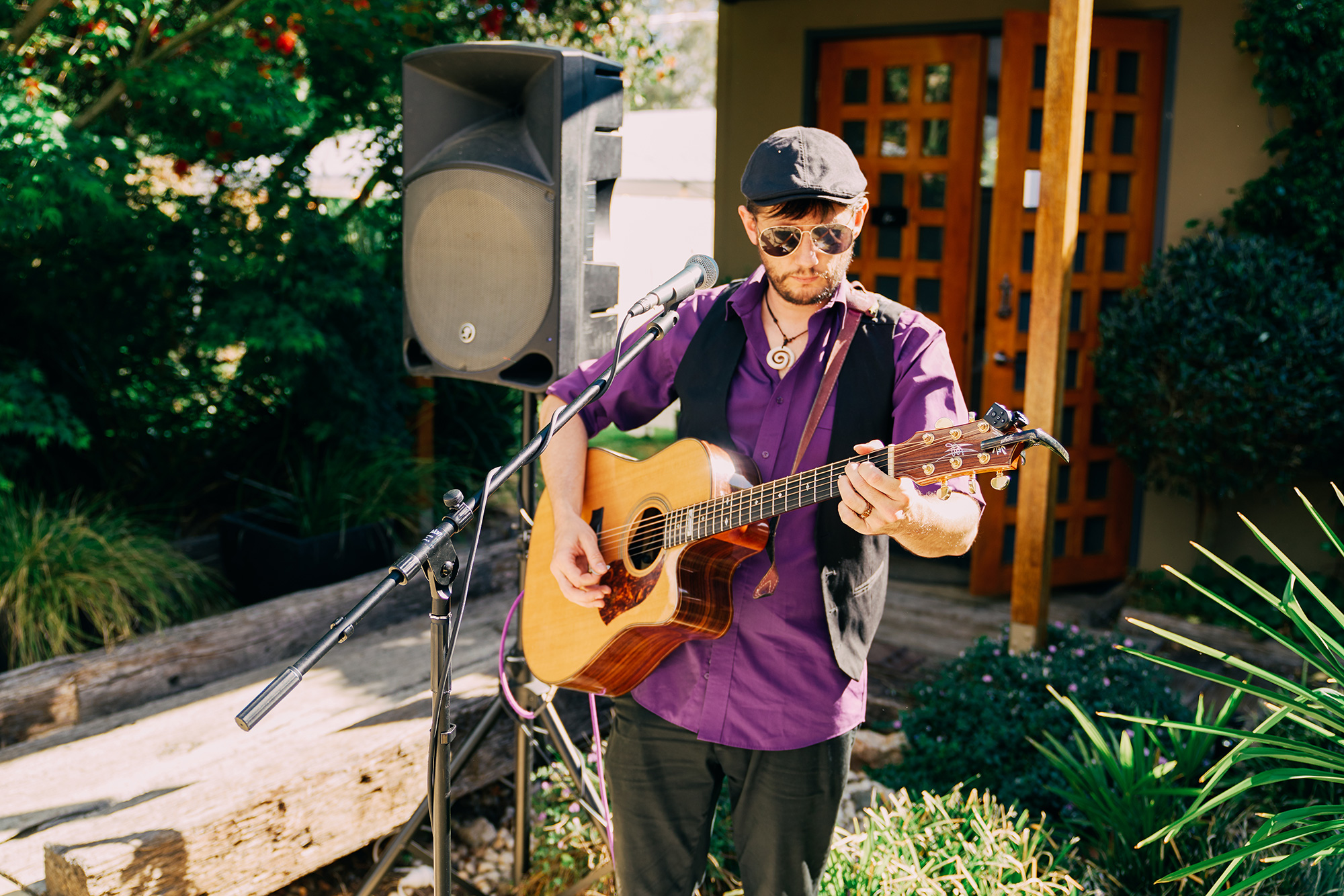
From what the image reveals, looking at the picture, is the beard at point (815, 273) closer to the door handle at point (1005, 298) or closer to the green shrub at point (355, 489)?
Answer: the green shrub at point (355, 489)

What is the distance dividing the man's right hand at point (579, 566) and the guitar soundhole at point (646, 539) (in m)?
0.06

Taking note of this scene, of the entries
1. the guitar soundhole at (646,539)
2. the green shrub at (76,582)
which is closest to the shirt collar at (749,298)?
the guitar soundhole at (646,539)

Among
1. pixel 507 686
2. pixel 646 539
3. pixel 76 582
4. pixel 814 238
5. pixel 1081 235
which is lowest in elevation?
pixel 76 582

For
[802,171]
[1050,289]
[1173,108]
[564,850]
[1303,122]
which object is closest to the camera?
[802,171]

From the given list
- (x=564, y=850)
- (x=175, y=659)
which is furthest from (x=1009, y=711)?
(x=175, y=659)

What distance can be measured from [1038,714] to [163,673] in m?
2.57

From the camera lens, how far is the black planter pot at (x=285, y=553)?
3975mm

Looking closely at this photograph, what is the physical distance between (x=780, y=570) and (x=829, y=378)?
1.06 ft

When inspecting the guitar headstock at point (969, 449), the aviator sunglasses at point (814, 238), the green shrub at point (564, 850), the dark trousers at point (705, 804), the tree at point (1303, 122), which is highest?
the tree at point (1303, 122)

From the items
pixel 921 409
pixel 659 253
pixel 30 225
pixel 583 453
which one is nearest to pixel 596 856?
pixel 583 453

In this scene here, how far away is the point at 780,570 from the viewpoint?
1789 millimetres

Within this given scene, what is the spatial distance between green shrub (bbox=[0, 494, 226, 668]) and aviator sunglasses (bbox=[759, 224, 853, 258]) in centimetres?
259

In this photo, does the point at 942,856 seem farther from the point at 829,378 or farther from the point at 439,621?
the point at 439,621

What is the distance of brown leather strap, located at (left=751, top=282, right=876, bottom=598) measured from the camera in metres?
1.75
